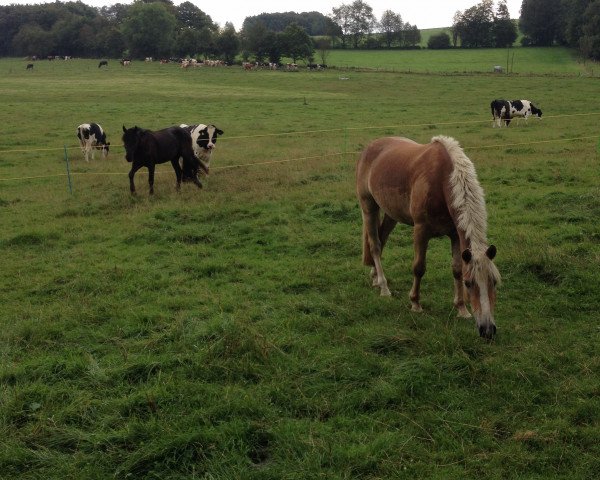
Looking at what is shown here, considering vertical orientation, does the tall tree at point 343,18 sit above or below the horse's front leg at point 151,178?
above

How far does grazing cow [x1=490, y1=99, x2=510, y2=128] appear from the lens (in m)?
24.6

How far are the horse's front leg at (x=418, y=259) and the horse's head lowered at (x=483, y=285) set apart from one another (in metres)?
1.08

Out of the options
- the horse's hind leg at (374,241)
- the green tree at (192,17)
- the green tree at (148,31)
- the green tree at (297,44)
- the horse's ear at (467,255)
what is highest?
the green tree at (192,17)

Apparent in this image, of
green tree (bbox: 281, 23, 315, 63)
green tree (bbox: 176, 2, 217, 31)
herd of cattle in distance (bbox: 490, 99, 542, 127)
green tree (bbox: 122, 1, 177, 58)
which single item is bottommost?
herd of cattle in distance (bbox: 490, 99, 542, 127)

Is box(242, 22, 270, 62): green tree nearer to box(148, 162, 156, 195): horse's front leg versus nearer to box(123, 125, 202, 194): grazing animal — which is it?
box(123, 125, 202, 194): grazing animal

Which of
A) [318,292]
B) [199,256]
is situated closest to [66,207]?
[199,256]

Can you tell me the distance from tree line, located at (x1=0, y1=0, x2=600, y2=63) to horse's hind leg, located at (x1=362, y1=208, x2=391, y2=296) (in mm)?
69194

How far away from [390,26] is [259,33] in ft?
127

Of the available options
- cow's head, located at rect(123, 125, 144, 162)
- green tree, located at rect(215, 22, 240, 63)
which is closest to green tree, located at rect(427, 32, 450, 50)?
green tree, located at rect(215, 22, 240, 63)

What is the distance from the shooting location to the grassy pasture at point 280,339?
13.5 ft

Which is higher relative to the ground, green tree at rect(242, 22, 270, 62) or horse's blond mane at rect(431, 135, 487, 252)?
green tree at rect(242, 22, 270, 62)

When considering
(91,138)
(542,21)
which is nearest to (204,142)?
(91,138)

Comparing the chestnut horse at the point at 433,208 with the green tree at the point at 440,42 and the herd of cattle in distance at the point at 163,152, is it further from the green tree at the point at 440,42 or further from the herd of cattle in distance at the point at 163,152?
the green tree at the point at 440,42

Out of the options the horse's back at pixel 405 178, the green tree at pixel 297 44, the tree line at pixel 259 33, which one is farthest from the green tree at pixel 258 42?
the horse's back at pixel 405 178
